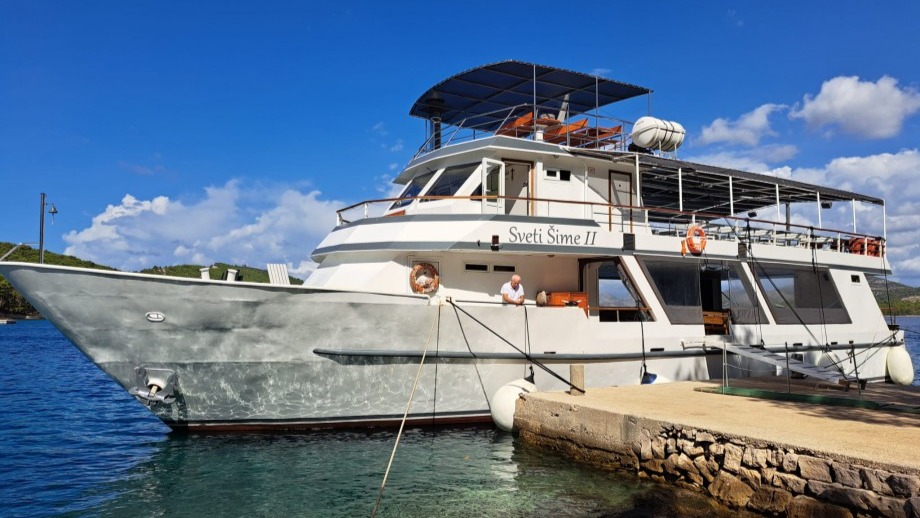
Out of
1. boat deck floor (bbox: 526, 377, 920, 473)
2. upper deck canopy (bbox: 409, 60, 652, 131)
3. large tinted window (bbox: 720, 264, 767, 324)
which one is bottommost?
boat deck floor (bbox: 526, 377, 920, 473)

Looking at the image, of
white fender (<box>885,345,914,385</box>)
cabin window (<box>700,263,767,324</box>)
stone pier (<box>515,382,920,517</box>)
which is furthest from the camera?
white fender (<box>885,345,914,385</box>)

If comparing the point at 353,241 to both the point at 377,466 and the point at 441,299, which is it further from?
the point at 377,466

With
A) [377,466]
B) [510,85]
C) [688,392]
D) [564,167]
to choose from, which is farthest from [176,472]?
[510,85]

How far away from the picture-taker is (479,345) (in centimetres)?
1075

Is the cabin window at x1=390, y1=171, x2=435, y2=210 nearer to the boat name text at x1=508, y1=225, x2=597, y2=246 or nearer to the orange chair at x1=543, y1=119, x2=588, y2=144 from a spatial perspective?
the orange chair at x1=543, y1=119, x2=588, y2=144

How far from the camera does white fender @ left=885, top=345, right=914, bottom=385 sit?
16562 millimetres

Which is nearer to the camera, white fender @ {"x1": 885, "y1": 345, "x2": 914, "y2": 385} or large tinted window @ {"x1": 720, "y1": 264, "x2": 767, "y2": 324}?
large tinted window @ {"x1": 720, "y1": 264, "x2": 767, "y2": 324}

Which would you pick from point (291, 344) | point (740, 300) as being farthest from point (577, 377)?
point (740, 300)

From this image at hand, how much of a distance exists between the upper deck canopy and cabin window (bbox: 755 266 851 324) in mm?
5300

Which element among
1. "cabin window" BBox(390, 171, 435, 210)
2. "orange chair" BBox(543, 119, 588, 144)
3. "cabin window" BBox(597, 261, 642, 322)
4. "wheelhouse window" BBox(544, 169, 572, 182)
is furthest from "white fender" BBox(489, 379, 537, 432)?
"orange chair" BBox(543, 119, 588, 144)

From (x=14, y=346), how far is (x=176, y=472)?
35.8m

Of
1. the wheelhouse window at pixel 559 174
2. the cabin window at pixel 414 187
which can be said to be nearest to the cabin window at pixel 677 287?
the wheelhouse window at pixel 559 174

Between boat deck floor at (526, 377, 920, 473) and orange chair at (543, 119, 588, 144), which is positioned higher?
orange chair at (543, 119, 588, 144)

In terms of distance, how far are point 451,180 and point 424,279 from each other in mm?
2512
